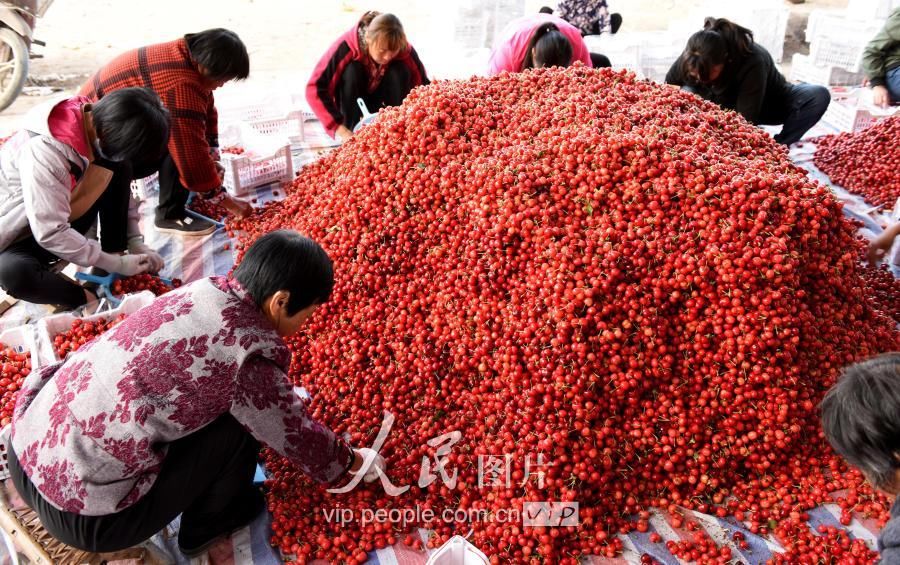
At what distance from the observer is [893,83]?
17.3 feet

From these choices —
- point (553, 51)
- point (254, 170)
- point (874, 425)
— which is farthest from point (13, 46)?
point (874, 425)

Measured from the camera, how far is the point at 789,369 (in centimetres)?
231

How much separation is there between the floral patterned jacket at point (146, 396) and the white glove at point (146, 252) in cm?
153

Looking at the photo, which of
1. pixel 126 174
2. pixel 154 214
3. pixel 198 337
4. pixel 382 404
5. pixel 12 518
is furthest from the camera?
pixel 154 214

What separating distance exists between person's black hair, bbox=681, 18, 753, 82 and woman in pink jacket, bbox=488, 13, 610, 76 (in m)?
0.70

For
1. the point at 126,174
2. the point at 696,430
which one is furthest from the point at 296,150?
the point at 696,430

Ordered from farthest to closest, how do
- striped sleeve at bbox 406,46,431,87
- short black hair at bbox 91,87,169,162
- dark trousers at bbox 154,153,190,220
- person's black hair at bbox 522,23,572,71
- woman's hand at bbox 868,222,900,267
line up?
striped sleeve at bbox 406,46,431,87, person's black hair at bbox 522,23,572,71, dark trousers at bbox 154,153,190,220, woman's hand at bbox 868,222,900,267, short black hair at bbox 91,87,169,162

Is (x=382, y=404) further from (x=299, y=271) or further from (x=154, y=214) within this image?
(x=154, y=214)

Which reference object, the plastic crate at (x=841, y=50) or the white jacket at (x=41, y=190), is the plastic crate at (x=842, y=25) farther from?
the white jacket at (x=41, y=190)

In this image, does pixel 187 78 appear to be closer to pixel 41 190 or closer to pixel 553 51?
pixel 41 190

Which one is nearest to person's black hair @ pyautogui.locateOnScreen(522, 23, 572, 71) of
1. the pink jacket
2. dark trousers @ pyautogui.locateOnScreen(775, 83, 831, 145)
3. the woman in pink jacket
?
the woman in pink jacket

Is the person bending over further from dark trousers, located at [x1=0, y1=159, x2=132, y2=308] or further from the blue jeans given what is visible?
the blue jeans

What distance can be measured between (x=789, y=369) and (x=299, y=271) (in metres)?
1.73

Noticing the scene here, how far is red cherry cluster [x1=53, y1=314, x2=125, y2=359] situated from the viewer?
2.80m
